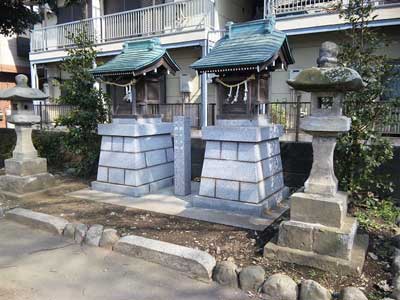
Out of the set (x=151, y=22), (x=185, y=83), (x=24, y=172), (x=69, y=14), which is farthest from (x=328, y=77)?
(x=69, y=14)

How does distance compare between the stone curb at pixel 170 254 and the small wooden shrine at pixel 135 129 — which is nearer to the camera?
the stone curb at pixel 170 254

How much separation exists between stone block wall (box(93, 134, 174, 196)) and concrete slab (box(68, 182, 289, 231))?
21 centimetres

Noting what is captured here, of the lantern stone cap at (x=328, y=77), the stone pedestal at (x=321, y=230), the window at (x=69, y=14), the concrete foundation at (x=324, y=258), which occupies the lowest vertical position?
the concrete foundation at (x=324, y=258)

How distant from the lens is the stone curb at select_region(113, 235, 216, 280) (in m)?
3.64

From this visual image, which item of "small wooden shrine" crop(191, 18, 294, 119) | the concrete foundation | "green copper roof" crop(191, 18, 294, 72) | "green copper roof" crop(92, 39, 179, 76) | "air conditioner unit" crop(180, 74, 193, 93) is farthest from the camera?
"air conditioner unit" crop(180, 74, 193, 93)

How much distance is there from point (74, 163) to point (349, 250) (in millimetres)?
8517

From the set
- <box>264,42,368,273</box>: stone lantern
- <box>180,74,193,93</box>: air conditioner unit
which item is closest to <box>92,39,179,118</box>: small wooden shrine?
<box>264,42,368,273</box>: stone lantern

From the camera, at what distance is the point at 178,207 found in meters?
6.00

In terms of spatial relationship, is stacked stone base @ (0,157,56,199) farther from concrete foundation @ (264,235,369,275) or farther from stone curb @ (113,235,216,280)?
concrete foundation @ (264,235,369,275)

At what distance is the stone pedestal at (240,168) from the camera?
546 cm

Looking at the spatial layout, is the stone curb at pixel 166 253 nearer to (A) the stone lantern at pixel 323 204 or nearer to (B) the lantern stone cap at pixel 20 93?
(A) the stone lantern at pixel 323 204

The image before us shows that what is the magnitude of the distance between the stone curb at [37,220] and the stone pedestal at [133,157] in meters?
1.86

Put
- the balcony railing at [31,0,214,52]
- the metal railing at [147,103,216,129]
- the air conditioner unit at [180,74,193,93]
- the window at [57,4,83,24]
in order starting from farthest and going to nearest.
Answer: the window at [57,4,83,24] → the air conditioner unit at [180,74,193,93] → the balcony railing at [31,0,214,52] → the metal railing at [147,103,216,129]

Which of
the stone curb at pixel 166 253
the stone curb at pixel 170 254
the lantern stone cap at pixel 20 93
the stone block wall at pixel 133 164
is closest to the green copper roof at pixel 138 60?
the stone block wall at pixel 133 164
